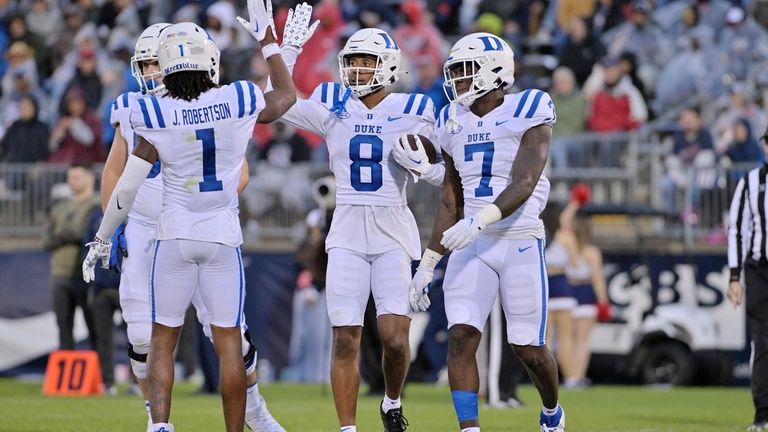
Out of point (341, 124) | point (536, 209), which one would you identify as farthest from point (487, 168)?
point (341, 124)

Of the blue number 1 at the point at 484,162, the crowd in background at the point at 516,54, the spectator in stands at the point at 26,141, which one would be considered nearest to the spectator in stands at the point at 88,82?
the crowd in background at the point at 516,54

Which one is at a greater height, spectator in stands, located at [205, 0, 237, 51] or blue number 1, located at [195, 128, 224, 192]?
spectator in stands, located at [205, 0, 237, 51]

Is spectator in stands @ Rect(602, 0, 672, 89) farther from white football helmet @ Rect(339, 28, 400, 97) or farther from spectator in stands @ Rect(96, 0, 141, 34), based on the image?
white football helmet @ Rect(339, 28, 400, 97)

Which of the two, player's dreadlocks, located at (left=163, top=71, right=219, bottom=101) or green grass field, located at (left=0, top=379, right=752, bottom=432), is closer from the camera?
player's dreadlocks, located at (left=163, top=71, right=219, bottom=101)

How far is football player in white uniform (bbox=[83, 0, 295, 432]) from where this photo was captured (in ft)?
23.0

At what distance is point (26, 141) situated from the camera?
17.6 meters

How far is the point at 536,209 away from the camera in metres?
7.75

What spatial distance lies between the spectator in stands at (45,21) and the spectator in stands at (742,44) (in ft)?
31.1

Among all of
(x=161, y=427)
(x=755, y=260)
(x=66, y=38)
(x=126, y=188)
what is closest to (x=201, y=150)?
(x=126, y=188)

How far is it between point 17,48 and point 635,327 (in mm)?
9672

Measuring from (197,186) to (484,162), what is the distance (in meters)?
1.53

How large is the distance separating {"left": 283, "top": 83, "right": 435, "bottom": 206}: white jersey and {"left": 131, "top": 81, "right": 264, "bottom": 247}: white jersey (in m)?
1.00

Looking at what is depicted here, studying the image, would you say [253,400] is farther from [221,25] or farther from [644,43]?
[221,25]

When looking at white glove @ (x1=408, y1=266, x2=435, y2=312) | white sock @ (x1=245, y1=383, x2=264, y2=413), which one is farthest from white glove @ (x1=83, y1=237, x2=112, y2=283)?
white glove @ (x1=408, y1=266, x2=435, y2=312)
